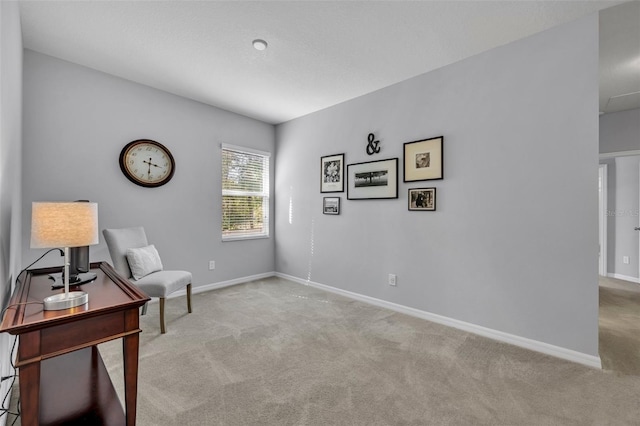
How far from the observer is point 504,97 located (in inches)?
100

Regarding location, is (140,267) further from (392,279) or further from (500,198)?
(500,198)

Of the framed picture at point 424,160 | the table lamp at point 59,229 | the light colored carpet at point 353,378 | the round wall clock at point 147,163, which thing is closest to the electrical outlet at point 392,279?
the light colored carpet at point 353,378

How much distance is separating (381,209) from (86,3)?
3.09m

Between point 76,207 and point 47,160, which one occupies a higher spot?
point 47,160

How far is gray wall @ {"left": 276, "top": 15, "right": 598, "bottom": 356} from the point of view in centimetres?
220

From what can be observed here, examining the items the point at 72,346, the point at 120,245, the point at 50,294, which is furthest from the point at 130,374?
the point at 120,245

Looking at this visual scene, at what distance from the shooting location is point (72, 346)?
121 cm

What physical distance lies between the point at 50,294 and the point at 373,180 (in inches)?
117

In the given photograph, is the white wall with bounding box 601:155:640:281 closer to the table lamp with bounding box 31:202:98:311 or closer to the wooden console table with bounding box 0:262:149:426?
the wooden console table with bounding box 0:262:149:426

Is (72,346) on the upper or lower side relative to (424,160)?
lower

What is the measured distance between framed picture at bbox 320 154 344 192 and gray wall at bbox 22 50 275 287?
4.01 feet

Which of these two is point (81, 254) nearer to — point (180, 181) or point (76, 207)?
point (76, 207)

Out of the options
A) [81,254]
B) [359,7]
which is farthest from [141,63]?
[359,7]

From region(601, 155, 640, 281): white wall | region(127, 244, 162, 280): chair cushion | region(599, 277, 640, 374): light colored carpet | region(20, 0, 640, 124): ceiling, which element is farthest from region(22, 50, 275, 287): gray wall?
region(601, 155, 640, 281): white wall
